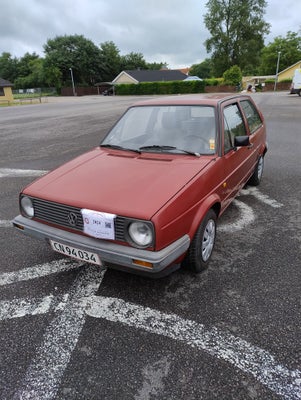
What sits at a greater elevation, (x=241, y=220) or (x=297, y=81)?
(x=297, y=81)

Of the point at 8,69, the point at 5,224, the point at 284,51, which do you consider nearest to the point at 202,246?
the point at 5,224

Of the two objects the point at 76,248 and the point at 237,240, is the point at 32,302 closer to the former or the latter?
the point at 76,248

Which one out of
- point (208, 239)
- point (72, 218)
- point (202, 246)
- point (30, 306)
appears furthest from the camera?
point (208, 239)

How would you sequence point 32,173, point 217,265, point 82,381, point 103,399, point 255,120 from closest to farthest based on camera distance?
point 103,399 < point 82,381 < point 217,265 < point 255,120 < point 32,173

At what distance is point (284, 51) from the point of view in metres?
69.4

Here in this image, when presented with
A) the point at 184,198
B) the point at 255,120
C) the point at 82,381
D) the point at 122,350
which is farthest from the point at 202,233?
the point at 255,120

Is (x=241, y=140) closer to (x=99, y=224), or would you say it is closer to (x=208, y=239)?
(x=208, y=239)

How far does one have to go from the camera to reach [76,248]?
246 cm

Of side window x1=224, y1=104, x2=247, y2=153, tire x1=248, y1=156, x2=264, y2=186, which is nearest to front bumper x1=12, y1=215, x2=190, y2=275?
side window x1=224, y1=104, x2=247, y2=153

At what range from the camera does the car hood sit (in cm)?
232

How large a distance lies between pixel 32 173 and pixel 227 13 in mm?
61025

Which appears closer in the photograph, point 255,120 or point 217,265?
point 217,265

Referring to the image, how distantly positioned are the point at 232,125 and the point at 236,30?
61241 millimetres

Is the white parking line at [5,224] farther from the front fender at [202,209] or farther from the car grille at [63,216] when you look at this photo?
the front fender at [202,209]
